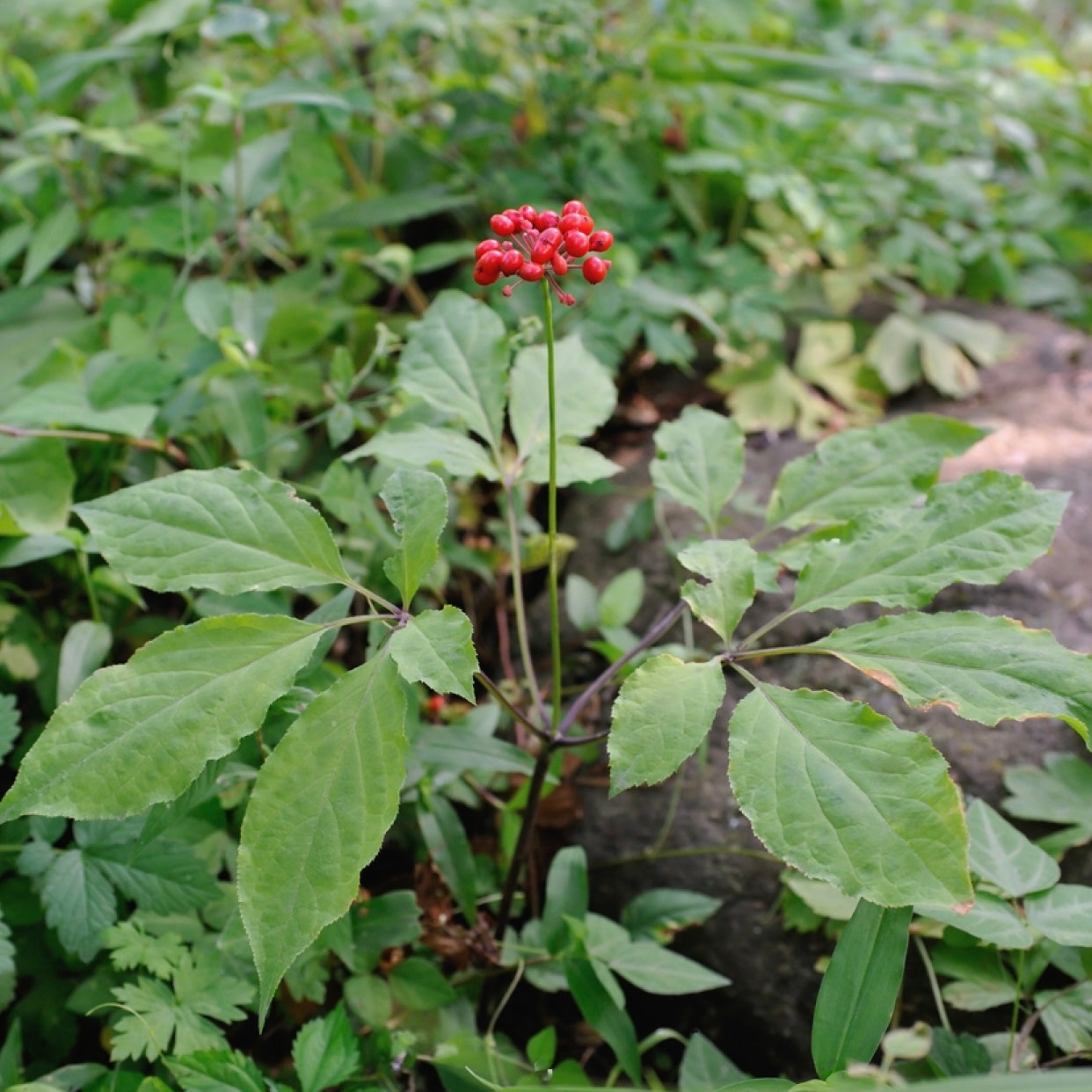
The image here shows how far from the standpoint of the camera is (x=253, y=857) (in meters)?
0.79

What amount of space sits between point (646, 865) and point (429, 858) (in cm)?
34

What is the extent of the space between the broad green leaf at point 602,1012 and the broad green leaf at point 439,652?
0.51 m

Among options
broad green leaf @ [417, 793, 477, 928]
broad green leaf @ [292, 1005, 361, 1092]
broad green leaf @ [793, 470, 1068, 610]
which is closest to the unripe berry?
broad green leaf @ [793, 470, 1068, 610]

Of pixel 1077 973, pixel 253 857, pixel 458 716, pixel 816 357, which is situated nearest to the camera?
pixel 253 857

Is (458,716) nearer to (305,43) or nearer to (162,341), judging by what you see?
(162,341)

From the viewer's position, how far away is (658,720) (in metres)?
0.84

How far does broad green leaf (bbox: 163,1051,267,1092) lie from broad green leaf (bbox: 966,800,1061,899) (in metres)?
0.80

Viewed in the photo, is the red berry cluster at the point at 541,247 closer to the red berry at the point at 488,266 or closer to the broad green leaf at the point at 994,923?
the red berry at the point at 488,266

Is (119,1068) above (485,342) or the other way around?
the other way around

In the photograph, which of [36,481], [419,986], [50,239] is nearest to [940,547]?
[419,986]

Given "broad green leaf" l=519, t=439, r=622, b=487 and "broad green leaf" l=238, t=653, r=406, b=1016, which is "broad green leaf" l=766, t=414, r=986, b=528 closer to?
"broad green leaf" l=519, t=439, r=622, b=487

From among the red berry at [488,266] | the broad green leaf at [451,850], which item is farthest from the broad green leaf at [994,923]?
the red berry at [488,266]

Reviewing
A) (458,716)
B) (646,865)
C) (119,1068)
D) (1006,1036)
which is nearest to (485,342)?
(458,716)

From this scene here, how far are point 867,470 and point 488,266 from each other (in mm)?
565
